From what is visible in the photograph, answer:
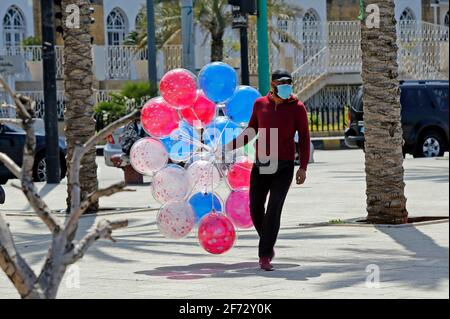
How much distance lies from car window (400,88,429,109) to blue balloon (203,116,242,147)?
Result: 679 inches

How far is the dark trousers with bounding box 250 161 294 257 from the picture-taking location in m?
10.3

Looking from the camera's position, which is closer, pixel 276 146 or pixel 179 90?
pixel 276 146

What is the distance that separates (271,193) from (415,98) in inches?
722

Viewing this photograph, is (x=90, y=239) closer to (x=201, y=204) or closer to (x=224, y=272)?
(x=224, y=272)

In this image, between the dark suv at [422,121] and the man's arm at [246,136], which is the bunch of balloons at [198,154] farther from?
the dark suv at [422,121]

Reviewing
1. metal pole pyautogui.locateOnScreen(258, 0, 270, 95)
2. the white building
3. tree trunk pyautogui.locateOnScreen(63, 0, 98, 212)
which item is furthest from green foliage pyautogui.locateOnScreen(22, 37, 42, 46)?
tree trunk pyautogui.locateOnScreen(63, 0, 98, 212)

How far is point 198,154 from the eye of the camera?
448 inches

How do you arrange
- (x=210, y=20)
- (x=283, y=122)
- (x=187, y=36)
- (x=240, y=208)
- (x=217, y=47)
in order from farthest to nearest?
(x=210, y=20)
(x=217, y=47)
(x=187, y=36)
(x=240, y=208)
(x=283, y=122)

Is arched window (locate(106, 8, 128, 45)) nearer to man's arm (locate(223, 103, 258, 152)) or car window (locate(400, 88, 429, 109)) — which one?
car window (locate(400, 88, 429, 109))

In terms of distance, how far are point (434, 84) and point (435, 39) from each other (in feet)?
60.1

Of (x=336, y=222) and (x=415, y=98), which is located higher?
(x=415, y=98)

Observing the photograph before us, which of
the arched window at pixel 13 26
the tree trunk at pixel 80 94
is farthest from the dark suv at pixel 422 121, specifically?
the arched window at pixel 13 26

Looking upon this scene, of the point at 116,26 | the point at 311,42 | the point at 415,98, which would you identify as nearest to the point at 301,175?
the point at 415,98
